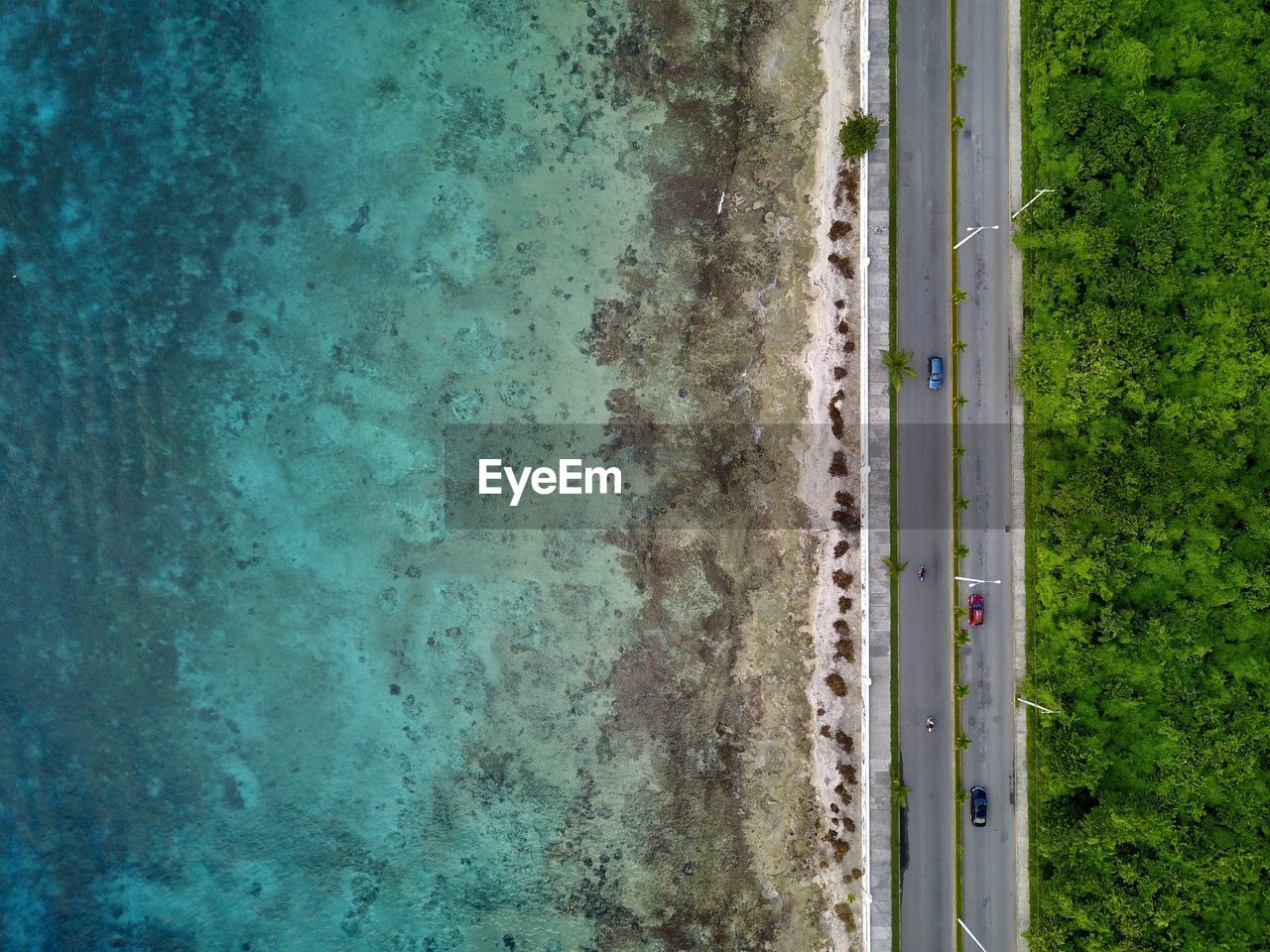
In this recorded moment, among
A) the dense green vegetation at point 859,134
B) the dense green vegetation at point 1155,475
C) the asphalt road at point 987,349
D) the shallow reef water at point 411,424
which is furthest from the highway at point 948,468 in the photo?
the shallow reef water at point 411,424

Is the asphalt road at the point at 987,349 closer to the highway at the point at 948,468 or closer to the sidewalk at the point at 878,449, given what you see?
the highway at the point at 948,468

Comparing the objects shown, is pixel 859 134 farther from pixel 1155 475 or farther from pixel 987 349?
pixel 1155 475

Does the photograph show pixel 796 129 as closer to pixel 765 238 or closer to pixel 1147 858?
pixel 765 238

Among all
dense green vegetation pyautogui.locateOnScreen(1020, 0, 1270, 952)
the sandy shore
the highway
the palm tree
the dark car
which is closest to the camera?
dense green vegetation pyautogui.locateOnScreen(1020, 0, 1270, 952)

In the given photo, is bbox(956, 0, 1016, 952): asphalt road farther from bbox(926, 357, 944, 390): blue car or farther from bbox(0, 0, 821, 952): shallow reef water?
bbox(0, 0, 821, 952): shallow reef water

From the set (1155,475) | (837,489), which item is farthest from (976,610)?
(1155,475)

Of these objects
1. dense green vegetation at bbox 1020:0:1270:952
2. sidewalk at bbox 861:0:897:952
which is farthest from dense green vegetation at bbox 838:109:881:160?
dense green vegetation at bbox 1020:0:1270:952
